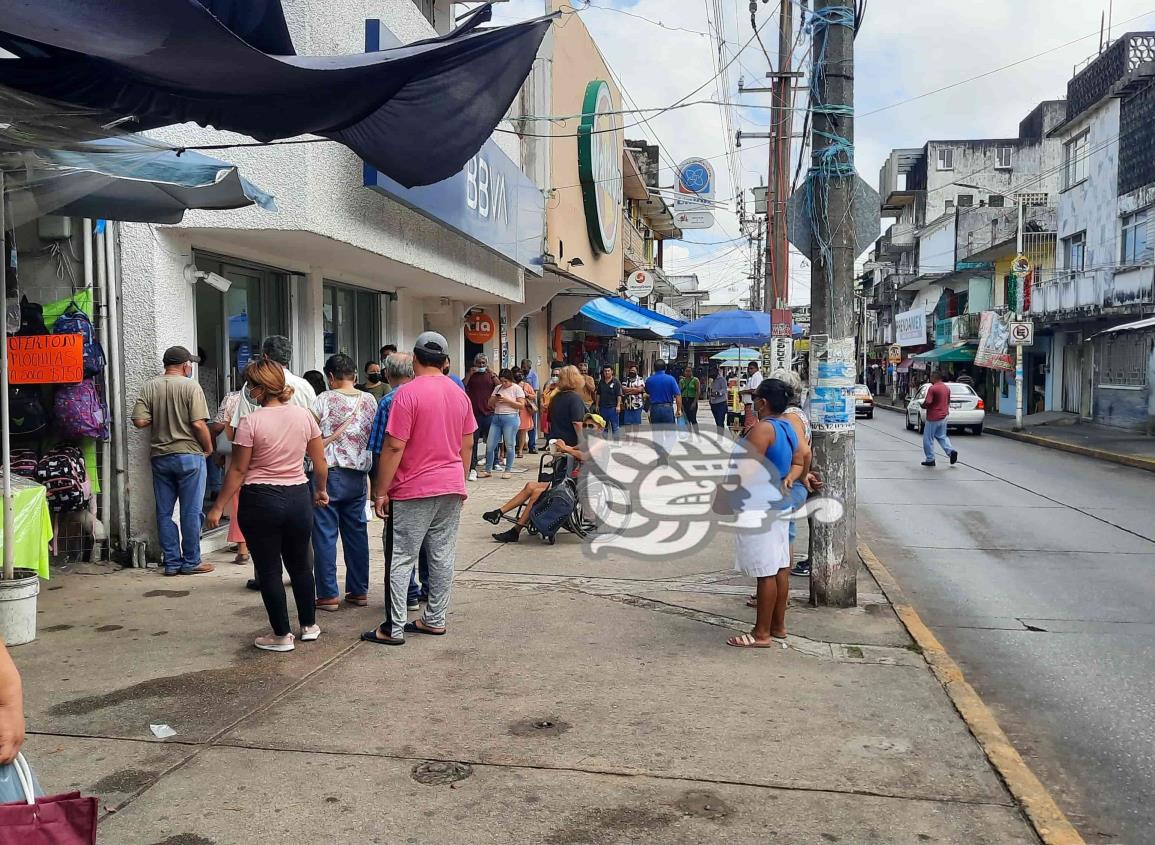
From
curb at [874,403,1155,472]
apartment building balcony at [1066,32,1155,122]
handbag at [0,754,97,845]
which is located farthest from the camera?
apartment building balcony at [1066,32,1155,122]

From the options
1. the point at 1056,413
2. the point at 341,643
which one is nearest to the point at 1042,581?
the point at 341,643

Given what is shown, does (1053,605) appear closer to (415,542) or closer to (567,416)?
(567,416)

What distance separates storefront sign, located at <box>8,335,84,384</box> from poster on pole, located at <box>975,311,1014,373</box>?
104ft

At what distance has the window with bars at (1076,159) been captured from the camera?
30.1 meters

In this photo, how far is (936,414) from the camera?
1659cm

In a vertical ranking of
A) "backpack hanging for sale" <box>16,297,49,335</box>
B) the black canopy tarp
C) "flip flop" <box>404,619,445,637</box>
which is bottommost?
"flip flop" <box>404,619,445,637</box>

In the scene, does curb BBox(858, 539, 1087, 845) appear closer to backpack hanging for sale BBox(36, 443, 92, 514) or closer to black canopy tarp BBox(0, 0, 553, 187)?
black canopy tarp BBox(0, 0, 553, 187)

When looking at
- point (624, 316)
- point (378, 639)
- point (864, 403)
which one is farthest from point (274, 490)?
point (864, 403)

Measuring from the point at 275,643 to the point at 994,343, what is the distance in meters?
35.7

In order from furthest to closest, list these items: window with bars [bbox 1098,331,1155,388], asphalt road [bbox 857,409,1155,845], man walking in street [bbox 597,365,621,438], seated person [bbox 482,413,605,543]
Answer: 1. window with bars [bbox 1098,331,1155,388]
2. man walking in street [bbox 597,365,621,438]
3. seated person [bbox 482,413,605,543]
4. asphalt road [bbox 857,409,1155,845]

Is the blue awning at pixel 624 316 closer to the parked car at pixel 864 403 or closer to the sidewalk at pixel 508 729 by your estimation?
the parked car at pixel 864 403

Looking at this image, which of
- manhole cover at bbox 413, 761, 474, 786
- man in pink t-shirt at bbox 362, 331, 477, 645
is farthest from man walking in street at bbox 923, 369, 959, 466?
manhole cover at bbox 413, 761, 474, 786

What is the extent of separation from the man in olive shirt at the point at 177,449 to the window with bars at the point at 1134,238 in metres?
25.8

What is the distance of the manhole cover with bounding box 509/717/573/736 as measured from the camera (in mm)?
4410
